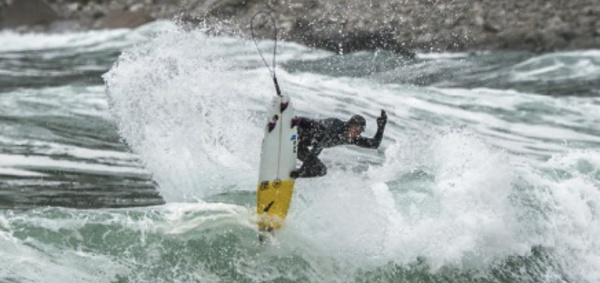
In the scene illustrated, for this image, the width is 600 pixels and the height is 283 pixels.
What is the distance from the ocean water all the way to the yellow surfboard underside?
14 cm

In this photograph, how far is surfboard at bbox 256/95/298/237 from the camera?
34.5 ft

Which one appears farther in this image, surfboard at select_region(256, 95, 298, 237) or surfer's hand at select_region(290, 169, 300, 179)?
surfer's hand at select_region(290, 169, 300, 179)

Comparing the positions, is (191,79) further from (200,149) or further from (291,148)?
(291,148)

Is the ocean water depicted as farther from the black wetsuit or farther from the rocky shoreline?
the rocky shoreline

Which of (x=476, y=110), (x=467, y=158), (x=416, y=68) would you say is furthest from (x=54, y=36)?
(x=467, y=158)

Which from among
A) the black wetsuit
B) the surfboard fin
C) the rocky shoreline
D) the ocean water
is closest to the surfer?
the black wetsuit

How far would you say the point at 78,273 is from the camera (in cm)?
974

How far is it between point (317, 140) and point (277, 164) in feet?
1.61

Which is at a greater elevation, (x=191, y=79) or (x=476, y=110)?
(x=191, y=79)

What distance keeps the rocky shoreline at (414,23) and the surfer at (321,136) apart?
36.7 feet

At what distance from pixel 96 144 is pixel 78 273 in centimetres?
533

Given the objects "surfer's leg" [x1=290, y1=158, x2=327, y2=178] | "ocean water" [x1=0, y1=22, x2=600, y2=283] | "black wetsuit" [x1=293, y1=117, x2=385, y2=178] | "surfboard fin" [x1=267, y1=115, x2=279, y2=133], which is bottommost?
"ocean water" [x1=0, y1=22, x2=600, y2=283]

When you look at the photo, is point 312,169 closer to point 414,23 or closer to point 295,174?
point 295,174

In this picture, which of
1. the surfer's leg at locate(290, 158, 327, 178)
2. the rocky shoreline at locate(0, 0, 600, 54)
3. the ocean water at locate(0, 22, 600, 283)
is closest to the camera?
the ocean water at locate(0, 22, 600, 283)
